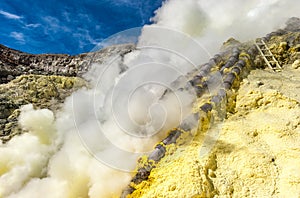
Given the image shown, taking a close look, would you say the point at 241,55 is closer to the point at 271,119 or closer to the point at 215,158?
the point at 271,119

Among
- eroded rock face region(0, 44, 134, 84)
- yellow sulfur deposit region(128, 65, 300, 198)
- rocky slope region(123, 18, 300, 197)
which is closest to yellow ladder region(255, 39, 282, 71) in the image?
rocky slope region(123, 18, 300, 197)

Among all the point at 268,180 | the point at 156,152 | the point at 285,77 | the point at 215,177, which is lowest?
the point at 268,180

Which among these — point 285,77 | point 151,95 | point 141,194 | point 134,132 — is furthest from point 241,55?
point 141,194

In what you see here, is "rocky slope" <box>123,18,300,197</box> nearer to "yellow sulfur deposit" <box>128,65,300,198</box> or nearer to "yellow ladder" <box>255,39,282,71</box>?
"yellow sulfur deposit" <box>128,65,300,198</box>

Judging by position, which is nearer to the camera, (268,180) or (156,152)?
(268,180)

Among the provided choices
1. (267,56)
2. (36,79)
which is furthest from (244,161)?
(36,79)

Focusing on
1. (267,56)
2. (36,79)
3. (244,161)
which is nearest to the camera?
(244,161)

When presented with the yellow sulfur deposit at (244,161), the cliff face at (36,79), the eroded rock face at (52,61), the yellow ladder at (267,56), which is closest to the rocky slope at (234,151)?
the yellow sulfur deposit at (244,161)

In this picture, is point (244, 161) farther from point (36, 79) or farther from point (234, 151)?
point (36, 79)

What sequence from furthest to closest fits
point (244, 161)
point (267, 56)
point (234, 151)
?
point (267, 56), point (234, 151), point (244, 161)
